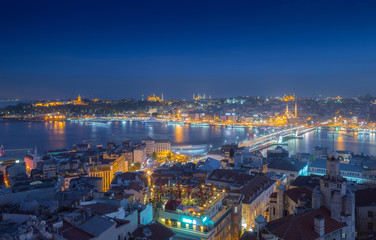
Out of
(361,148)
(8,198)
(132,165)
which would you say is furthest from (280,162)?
(361,148)

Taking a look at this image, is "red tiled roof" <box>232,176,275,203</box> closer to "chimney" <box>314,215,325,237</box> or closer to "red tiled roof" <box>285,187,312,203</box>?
"red tiled roof" <box>285,187,312,203</box>

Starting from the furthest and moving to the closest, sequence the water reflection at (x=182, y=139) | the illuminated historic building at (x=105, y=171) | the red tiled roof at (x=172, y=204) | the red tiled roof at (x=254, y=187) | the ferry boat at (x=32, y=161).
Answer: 1. the water reflection at (x=182, y=139)
2. the ferry boat at (x=32, y=161)
3. the illuminated historic building at (x=105, y=171)
4. the red tiled roof at (x=254, y=187)
5. the red tiled roof at (x=172, y=204)

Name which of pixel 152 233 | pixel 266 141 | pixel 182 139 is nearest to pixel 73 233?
pixel 152 233

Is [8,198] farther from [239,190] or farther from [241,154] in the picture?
[241,154]

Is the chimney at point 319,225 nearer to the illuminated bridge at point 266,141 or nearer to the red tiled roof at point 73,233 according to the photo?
the red tiled roof at point 73,233

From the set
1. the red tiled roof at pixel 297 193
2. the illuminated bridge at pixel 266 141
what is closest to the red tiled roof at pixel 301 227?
the red tiled roof at pixel 297 193

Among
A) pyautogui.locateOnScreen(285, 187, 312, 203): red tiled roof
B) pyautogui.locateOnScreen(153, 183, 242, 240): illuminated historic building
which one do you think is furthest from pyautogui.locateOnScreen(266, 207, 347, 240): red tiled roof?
pyautogui.locateOnScreen(285, 187, 312, 203): red tiled roof

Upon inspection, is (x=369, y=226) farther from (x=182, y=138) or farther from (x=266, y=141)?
(x=182, y=138)
